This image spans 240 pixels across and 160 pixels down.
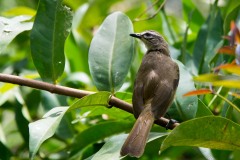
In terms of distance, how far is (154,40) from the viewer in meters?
4.08

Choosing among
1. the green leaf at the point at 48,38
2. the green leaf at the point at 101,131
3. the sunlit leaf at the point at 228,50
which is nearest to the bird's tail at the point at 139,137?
the green leaf at the point at 101,131

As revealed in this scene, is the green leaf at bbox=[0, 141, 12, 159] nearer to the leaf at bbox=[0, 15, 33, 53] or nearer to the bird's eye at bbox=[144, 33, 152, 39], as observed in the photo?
the leaf at bbox=[0, 15, 33, 53]

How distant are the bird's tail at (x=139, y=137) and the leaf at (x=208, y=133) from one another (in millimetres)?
299

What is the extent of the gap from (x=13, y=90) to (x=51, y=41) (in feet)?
2.90

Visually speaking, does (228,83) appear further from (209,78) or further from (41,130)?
(41,130)

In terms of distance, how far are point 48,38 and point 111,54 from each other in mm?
364

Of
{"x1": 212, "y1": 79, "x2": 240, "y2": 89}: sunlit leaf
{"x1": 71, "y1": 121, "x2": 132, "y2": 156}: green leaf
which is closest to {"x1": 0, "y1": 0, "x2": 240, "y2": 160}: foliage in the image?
{"x1": 71, "y1": 121, "x2": 132, "y2": 156}: green leaf

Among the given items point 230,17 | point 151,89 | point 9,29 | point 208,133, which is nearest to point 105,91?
point 208,133

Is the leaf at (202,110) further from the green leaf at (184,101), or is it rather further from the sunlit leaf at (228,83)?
the sunlit leaf at (228,83)

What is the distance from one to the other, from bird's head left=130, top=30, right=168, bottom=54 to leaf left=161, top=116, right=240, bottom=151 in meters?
1.71

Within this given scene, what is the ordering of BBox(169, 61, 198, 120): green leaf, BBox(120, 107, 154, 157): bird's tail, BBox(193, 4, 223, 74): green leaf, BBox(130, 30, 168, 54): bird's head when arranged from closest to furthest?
BBox(120, 107, 154, 157): bird's tail → BBox(169, 61, 198, 120): green leaf → BBox(193, 4, 223, 74): green leaf → BBox(130, 30, 168, 54): bird's head

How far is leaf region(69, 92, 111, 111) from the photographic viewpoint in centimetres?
257

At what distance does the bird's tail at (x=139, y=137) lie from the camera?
2555mm

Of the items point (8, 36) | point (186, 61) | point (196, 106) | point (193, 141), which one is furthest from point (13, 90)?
point (193, 141)
